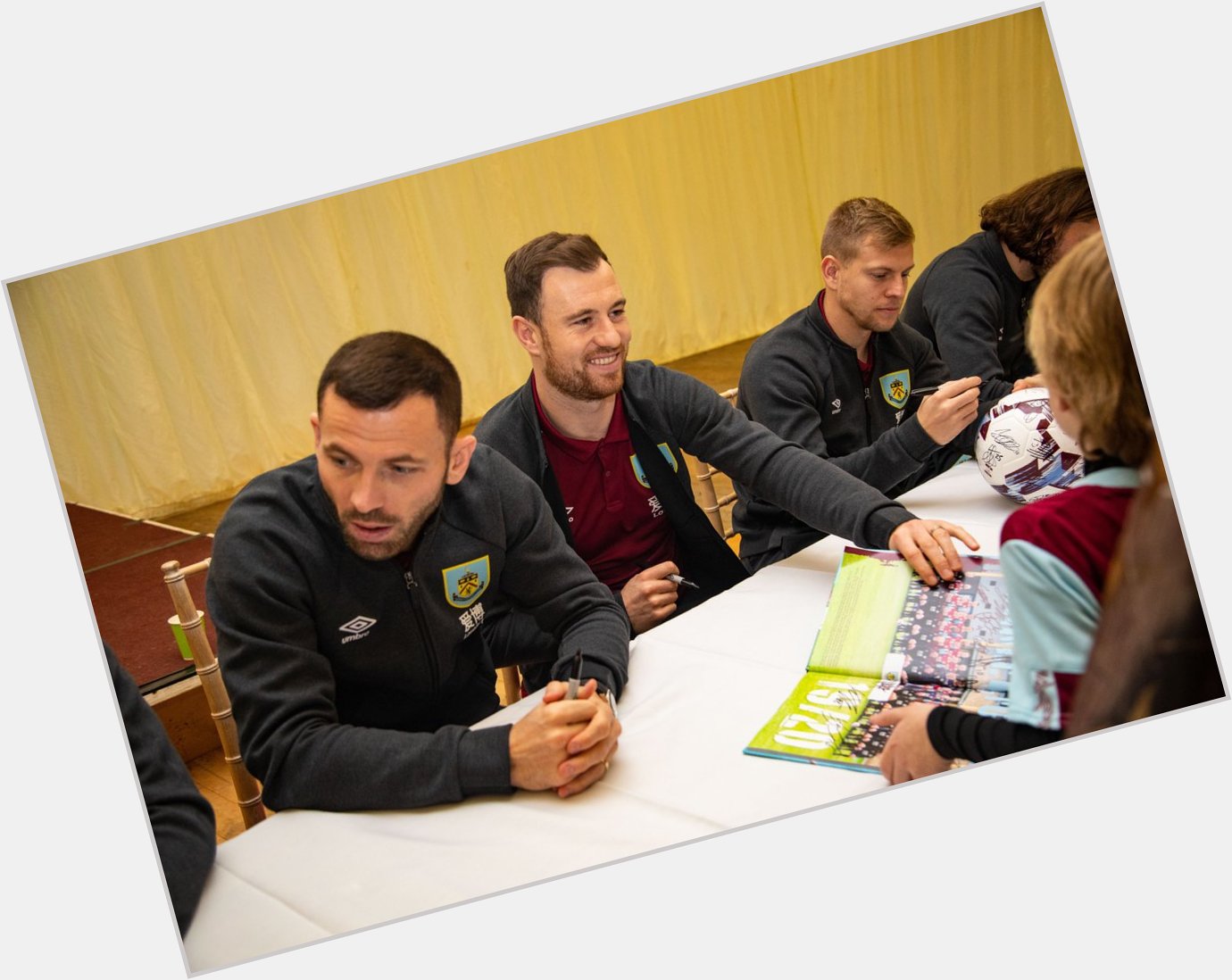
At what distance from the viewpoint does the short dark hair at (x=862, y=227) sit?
1.87m

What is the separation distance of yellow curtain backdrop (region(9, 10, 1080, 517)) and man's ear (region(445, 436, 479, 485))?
59 millimetres

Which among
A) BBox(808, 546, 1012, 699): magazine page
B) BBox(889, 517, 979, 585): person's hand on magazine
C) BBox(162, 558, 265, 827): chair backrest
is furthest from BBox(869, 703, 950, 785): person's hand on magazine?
BBox(162, 558, 265, 827): chair backrest

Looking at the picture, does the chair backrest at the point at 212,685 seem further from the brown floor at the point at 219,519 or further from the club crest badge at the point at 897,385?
the club crest badge at the point at 897,385

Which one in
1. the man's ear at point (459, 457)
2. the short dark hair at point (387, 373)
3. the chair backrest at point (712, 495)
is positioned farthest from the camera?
the chair backrest at point (712, 495)

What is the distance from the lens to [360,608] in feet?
5.21

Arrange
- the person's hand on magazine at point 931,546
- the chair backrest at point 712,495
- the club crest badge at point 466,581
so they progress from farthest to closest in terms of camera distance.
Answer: the chair backrest at point 712,495
the person's hand on magazine at point 931,546
the club crest badge at point 466,581

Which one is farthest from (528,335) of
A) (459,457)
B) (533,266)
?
(459,457)

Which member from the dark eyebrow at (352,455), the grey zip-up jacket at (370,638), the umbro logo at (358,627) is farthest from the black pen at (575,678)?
the dark eyebrow at (352,455)

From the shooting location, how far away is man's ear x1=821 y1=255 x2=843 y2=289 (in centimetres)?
192

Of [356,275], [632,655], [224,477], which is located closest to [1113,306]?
[632,655]

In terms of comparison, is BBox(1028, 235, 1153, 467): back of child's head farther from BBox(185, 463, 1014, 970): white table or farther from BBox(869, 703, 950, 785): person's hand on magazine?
BBox(185, 463, 1014, 970): white table

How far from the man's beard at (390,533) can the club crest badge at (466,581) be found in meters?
0.11

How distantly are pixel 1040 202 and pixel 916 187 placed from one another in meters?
0.23

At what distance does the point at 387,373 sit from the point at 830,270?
952 mm
